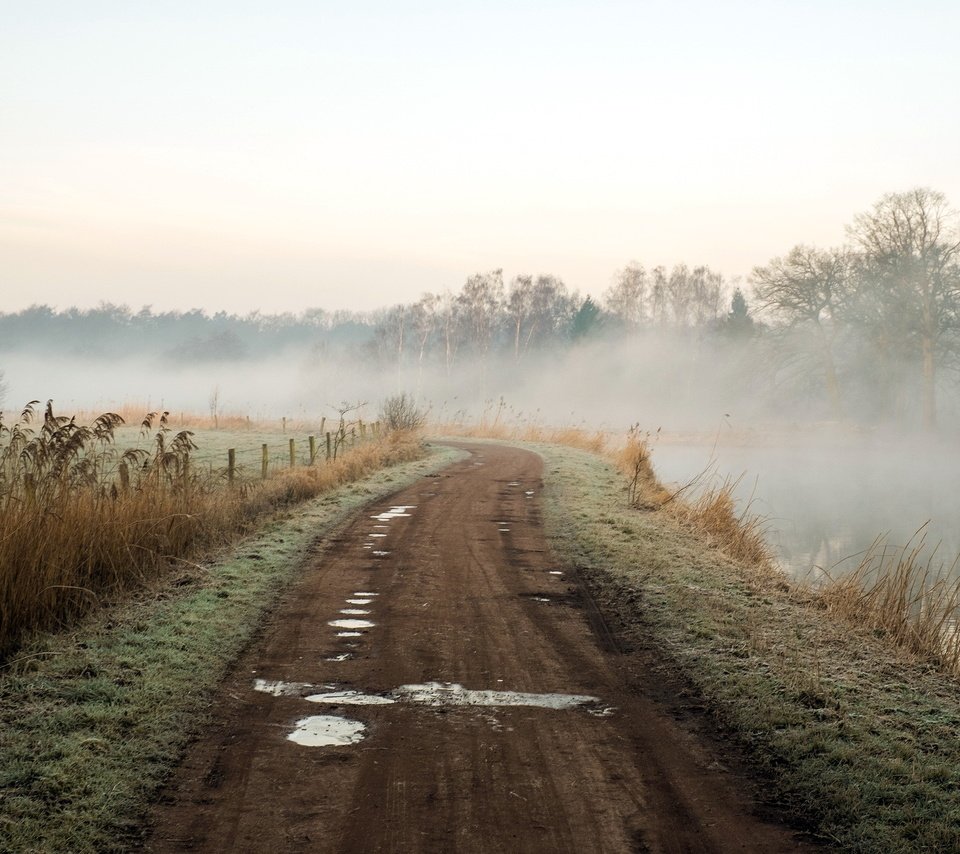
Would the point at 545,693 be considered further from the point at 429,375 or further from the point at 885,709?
the point at 429,375

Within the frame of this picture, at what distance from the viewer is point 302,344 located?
488 feet

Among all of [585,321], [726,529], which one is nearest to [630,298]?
[585,321]

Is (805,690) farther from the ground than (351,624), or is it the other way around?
(805,690)

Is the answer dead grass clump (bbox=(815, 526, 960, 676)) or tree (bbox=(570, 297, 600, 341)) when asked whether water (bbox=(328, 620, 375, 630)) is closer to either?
dead grass clump (bbox=(815, 526, 960, 676))

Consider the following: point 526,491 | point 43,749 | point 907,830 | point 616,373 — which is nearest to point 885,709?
point 907,830

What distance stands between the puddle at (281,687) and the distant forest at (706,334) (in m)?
46.3

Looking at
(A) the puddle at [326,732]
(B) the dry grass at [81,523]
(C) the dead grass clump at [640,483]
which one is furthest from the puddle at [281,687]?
(C) the dead grass clump at [640,483]

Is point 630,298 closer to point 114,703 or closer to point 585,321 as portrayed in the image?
point 585,321

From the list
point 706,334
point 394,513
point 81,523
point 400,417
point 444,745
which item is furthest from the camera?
point 706,334

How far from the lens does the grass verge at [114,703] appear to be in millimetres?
4129

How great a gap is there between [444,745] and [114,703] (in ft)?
6.84

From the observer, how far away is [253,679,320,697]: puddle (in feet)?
19.7

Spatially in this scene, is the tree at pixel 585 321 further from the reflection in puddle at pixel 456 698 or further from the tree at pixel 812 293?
the reflection in puddle at pixel 456 698

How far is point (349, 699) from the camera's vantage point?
19.4 ft
